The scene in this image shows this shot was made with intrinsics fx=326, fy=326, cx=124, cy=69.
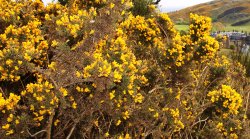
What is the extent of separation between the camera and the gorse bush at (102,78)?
323 centimetres

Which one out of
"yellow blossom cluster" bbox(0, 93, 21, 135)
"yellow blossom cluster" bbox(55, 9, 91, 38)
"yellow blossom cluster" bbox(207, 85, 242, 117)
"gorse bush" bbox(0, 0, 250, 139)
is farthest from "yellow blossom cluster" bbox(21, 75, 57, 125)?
"yellow blossom cluster" bbox(207, 85, 242, 117)

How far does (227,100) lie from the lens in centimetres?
518

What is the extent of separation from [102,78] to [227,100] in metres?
2.73

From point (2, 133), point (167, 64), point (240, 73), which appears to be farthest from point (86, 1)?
point (240, 73)

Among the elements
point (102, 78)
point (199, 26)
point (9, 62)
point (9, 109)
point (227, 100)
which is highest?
point (9, 62)

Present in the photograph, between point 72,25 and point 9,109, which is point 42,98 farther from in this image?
point 72,25

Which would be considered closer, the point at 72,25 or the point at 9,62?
the point at 9,62

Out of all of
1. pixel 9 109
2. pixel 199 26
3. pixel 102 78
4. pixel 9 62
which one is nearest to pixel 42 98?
pixel 9 109

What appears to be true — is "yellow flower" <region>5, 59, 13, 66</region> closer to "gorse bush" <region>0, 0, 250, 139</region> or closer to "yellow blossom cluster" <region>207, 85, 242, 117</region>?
"gorse bush" <region>0, 0, 250, 139</region>

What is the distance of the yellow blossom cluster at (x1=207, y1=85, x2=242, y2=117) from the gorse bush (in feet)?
0.05

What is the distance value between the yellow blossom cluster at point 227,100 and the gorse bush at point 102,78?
0.02 meters

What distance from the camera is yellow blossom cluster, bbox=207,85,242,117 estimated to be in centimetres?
516

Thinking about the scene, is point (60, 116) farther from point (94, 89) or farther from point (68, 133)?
point (94, 89)

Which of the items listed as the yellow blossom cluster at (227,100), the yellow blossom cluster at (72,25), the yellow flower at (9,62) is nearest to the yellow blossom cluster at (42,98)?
the yellow flower at (9,62)
